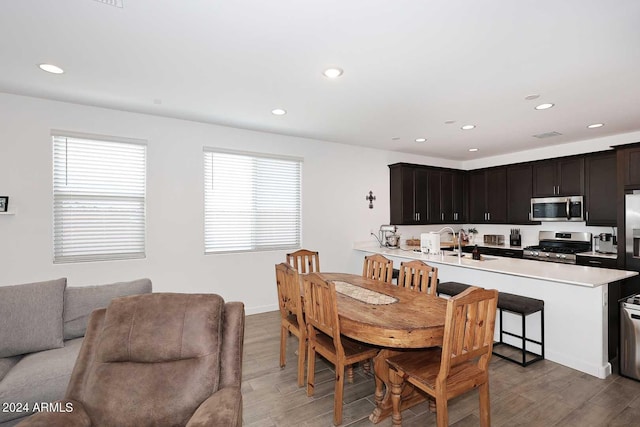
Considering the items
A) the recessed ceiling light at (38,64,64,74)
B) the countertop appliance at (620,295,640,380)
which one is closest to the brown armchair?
the recessed ceiling light at (38,64,64,74)

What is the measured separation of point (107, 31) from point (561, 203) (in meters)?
6.30

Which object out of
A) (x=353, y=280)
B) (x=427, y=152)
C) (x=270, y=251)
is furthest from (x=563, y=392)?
(x=427, y=152)

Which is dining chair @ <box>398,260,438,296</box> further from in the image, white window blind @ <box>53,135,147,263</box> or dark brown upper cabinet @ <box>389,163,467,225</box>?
white window blind @ <box>53,135,147,263</box>

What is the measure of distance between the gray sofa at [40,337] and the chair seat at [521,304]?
3.39 meters

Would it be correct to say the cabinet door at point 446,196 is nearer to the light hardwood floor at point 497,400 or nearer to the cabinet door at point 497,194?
the cabinet door at point 497,194

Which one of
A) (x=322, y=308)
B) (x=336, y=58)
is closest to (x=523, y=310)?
(x=322, y=308)

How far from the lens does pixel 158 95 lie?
326cm

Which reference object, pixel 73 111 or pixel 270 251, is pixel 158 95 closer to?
pixel 73 111

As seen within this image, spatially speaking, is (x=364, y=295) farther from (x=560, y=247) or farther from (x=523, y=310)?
(x=560, y=247)

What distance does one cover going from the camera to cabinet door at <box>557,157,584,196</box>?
4984mm

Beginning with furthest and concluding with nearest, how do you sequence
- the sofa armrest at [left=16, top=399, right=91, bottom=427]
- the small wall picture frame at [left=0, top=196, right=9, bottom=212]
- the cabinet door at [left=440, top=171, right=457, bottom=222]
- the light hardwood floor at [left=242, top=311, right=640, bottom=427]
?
the cabinet door at [left=440, top=171, right=457, bottom=222], the small wall picture frame at [left=0, top=196, right=9, bottom=212], the light hardwood floor at [left=242, top=311, right=640, bottom=427], the sofa armrest at [left=16, top=399, right=91, bottom=427]

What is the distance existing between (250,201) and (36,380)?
10.1 ft

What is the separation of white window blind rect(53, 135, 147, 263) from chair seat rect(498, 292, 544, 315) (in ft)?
13.8

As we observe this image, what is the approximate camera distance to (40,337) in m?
2.29
